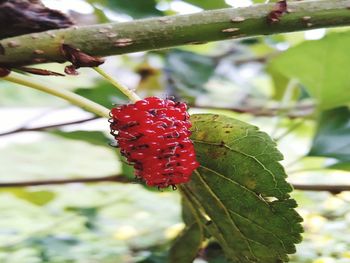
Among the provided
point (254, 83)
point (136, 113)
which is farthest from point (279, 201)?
point (254, 83)

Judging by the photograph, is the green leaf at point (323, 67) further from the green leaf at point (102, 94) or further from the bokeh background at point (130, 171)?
the green leaf at point (102, 94)

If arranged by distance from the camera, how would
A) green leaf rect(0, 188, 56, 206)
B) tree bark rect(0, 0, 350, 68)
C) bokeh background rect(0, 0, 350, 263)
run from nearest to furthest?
1. tree bark rect(0, 0, 350, 68)
2. bokeh background rect(0, 0, 350, 263)
3. green leaf rect(0, 188, 56, 206)

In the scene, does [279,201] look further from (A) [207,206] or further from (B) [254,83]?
(B) [254,83]

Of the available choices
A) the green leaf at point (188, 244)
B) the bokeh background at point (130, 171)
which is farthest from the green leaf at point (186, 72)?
the green leaf at point (188, 244)

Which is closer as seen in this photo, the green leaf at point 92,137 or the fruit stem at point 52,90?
the fruit stem at point 52,90

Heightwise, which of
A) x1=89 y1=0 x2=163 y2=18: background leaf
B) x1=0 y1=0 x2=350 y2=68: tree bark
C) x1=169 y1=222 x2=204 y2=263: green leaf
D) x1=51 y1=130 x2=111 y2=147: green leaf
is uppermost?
x1=89 y1=0 x2=163 y2=18: background leaf

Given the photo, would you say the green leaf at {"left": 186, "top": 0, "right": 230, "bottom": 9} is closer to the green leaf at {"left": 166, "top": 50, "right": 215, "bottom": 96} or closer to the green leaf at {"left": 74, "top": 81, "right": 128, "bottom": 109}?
the green leaf at {"left": 74, "top": 81, "right": 128, "bottom": 109}

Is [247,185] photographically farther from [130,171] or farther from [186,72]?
[186,72]

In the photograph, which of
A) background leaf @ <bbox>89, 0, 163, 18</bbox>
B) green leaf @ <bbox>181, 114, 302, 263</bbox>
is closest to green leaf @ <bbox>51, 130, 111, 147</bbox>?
background leaf @ <bbox>89, 0, 163, 18</bbox>
